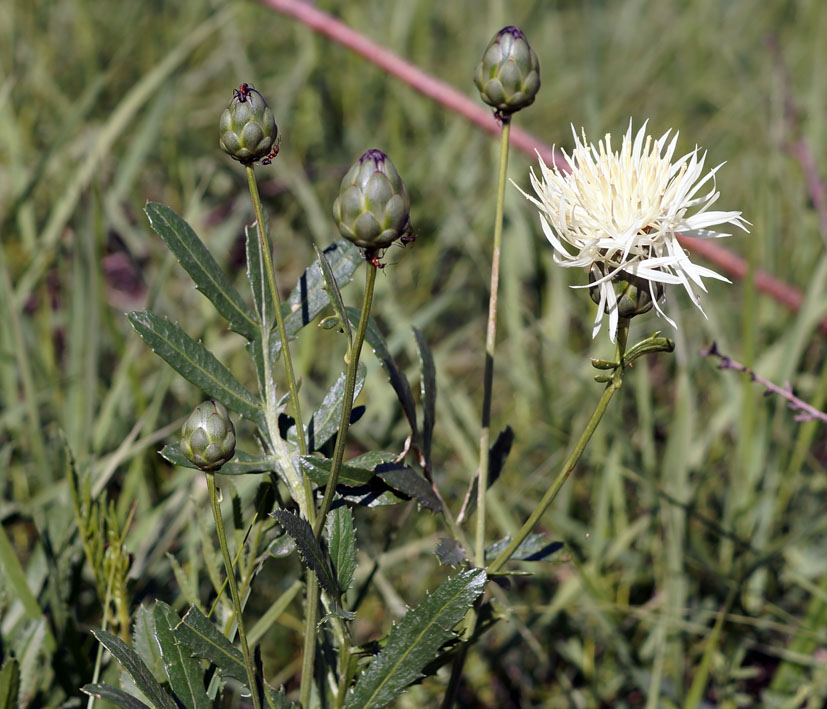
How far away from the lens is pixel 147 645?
1027mm

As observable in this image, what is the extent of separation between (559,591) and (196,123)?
2.02 metres

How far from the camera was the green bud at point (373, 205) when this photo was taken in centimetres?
69

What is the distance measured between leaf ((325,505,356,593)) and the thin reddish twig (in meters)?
1.42

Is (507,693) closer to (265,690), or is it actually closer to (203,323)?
(265,690)

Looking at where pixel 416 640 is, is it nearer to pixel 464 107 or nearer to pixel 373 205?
pixel 373 205

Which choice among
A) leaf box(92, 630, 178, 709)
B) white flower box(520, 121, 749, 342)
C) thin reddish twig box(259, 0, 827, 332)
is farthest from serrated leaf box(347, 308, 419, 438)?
thin reddish twig box(259, 0, 827, 332)

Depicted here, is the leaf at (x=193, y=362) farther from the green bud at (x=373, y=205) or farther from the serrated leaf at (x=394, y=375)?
the green bud at (x=373, y=205)

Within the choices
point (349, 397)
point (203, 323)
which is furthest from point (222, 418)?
point (203, 323)

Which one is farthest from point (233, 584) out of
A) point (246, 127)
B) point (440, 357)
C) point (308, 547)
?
point (440, 357)

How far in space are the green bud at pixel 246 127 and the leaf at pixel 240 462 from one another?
0.95 feet

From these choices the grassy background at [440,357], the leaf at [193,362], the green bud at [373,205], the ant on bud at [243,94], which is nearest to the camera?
the green bud at [373,205]

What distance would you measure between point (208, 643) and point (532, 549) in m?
0.38

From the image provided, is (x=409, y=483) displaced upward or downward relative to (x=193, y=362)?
downward

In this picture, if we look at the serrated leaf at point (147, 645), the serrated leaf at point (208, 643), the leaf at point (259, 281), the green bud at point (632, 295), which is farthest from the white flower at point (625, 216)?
the serrated leaf at point (147, 645)
